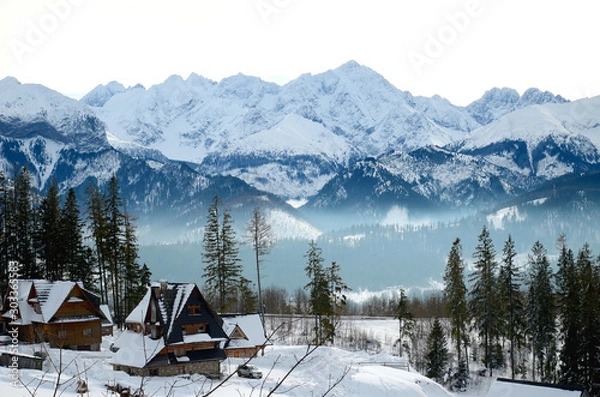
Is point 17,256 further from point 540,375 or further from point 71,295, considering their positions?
point 540,375

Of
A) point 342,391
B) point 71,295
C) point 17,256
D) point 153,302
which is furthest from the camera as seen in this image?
point 17,256

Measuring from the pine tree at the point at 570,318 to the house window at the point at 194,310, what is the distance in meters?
A: 28.9

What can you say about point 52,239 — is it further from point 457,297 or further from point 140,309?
point 457,297

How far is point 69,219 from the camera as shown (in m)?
52.8

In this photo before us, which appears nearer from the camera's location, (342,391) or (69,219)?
(342,391)

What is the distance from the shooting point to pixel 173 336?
36.2 meters

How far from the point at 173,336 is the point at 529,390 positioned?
22.1 m

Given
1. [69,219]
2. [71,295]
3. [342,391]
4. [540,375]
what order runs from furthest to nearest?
[540,375] < [69,219] < [71,295] < [342,391]

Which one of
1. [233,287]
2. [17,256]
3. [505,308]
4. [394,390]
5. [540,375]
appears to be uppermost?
[17,256]

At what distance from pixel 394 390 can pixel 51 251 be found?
32424mm

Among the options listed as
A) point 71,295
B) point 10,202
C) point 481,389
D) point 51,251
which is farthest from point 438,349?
point 10,202

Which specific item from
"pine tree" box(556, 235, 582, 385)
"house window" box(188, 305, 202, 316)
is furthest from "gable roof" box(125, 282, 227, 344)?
"pine tree" box(556, 235, 582, 385)

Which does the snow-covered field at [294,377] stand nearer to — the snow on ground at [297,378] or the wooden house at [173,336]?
the snow on ground at [297,378]

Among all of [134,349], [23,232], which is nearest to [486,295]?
[134,349]
